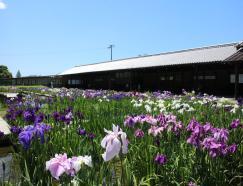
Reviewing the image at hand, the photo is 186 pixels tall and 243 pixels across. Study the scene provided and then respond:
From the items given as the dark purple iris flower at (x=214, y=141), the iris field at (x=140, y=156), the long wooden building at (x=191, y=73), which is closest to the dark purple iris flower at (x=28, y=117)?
the iris field at (x=140, y=156)

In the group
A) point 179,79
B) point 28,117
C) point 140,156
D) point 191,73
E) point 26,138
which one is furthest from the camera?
point 179,79

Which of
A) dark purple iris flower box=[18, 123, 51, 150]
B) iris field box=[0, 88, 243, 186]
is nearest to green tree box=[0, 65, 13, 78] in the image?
iris field box=[0, 88, 243, 186]

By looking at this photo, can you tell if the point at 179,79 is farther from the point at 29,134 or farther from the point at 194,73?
the point at 29,134

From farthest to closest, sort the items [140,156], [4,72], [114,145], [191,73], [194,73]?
[4,72] < [191,73] < [194,73] < [140,156] < [114,145]

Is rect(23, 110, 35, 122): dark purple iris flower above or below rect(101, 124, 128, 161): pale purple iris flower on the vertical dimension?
below

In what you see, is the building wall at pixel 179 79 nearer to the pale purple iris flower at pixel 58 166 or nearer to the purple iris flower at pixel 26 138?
the purple iris flower at pixel 26 138

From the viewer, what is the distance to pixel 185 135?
490 centimetres

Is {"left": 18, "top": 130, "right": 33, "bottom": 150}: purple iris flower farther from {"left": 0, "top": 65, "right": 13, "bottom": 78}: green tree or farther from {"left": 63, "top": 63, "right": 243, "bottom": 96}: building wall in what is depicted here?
Answer: {"left": 0, "top": 65, "right": 13, "bottom": 78}: green tree

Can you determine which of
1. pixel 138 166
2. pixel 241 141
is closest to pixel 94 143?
pixel 138 166

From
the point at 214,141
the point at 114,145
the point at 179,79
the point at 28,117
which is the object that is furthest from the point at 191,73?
the point at 114,145

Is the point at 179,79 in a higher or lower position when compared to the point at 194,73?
lower

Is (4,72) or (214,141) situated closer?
(214,141)

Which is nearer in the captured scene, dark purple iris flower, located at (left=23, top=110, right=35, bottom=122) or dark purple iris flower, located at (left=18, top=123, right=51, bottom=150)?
dark purple iris flower, located at (left=18, top=123, right=51, bottom=150)

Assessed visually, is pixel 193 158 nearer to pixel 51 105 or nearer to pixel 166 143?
pixel 166 143
